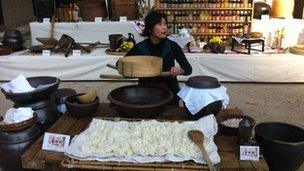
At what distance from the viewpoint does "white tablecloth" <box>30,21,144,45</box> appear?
500 cm

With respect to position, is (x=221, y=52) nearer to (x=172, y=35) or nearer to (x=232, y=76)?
(x=232, y=76)

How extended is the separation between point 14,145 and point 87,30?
11.0 ft

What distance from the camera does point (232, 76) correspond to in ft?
15.0

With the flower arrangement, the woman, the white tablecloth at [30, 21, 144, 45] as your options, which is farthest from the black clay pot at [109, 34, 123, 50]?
the woman

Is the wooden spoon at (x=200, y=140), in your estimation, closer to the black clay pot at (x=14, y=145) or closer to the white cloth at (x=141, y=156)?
the white cloth at (x=141, y=156)

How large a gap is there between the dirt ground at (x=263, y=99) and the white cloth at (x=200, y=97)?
175 cm

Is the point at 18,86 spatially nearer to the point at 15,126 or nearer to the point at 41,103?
the point at 41,103

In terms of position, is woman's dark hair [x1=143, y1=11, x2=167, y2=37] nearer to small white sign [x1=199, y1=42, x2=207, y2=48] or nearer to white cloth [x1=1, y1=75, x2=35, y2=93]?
white cloth [x1=1, y1=75, x2=35, y2=93]

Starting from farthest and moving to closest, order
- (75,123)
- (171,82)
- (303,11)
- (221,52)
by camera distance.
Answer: (303,11), (221,52), (171,82), (75,123)

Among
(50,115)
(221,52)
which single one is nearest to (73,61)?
(221,52)

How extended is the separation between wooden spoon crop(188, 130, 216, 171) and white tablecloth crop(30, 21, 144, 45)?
344cm

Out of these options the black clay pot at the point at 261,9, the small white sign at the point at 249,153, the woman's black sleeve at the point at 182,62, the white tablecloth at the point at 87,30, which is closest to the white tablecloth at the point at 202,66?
the white tablecloth at the point at 87,30

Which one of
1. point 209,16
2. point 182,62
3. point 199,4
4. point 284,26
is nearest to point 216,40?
point 209,16

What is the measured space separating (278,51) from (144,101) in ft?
10.2
